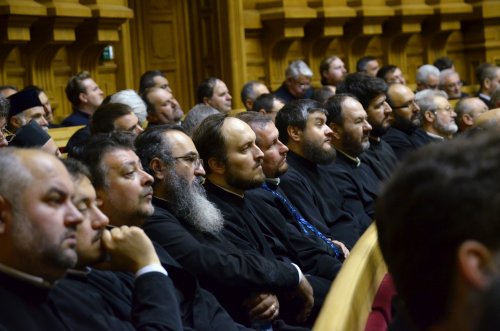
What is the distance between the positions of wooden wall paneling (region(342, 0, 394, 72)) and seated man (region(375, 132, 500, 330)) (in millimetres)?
10941

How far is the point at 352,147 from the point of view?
6723 mm

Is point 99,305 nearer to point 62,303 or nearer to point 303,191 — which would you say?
point 62,303

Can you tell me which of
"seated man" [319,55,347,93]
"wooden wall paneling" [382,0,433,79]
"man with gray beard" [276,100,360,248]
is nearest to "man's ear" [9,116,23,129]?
"man with gray beard" [276,100,360,248]

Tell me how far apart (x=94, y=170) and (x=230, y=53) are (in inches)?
282

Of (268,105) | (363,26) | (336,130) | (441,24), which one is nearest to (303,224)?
(336,130)

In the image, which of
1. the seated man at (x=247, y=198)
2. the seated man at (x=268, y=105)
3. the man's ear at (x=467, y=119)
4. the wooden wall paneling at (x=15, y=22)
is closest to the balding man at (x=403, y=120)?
the man's ear at (x=467, y=119)

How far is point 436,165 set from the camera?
1097 mm

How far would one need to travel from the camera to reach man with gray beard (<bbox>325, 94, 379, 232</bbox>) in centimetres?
641

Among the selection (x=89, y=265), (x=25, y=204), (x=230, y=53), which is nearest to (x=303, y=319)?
(x=89, y=265)

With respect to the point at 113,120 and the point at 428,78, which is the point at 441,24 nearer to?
the point at 428,78

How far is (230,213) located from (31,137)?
1146mm

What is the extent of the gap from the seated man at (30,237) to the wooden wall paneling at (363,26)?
982cm

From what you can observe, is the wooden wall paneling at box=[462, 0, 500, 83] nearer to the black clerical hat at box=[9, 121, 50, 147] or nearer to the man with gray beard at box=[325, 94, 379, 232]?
the man with gray beard at box=[325, 94, 379, 232]

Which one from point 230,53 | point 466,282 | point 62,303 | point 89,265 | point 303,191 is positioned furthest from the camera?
point 230,53
